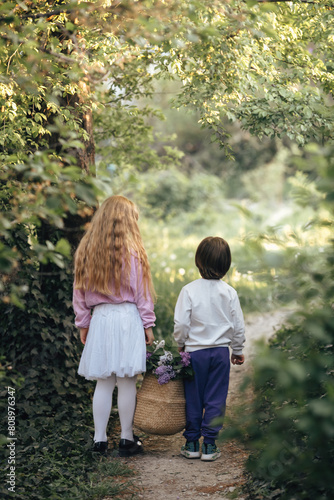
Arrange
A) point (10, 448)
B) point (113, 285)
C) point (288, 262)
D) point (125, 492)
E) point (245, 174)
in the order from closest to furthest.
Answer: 1. point (288, 262)
2. point (125, 492)
3. point (10, 448)
4. point (113, 285)
5. point (245, 174)

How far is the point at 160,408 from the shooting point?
3.66m

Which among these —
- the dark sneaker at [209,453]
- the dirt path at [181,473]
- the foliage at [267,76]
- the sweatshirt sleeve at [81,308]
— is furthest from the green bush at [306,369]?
the foliage at [267,76]

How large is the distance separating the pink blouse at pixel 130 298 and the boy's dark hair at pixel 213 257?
410 mm

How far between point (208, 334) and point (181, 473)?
87 centimetres

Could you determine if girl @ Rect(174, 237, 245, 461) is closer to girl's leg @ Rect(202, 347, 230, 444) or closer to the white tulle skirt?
girl's leg @ Rect(202, 347, 230, 444)

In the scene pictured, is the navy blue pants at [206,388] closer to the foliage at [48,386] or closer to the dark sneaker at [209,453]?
the dark sneaker at [209,453]

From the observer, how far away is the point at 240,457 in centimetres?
370

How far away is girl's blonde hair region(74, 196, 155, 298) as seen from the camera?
3.63 metres

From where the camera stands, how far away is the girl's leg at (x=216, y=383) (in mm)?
3736

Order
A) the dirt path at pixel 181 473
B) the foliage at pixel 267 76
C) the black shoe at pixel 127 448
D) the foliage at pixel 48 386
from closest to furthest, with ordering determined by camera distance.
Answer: the dirt path at pixel 181 473, the foliage at pixel 48 386, the black shoe at pixel 127 448, the foliage at pixel 267 76

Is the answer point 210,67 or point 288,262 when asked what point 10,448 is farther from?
point 210,67

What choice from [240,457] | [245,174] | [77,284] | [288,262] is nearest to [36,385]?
[77,284]

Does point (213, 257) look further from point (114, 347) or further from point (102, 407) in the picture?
point (102, 407)

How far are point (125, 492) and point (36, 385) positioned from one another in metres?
1.22
